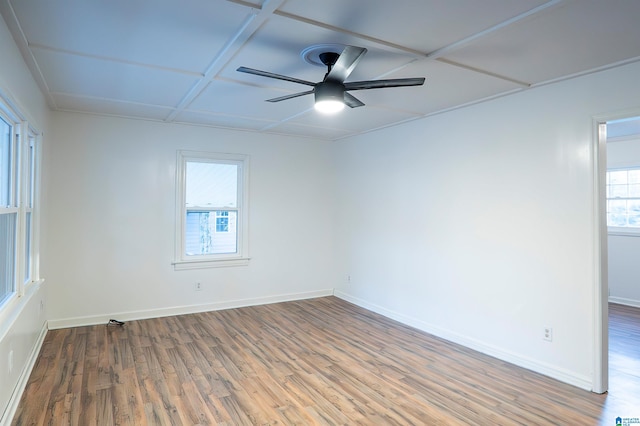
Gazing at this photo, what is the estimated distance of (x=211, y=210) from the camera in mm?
5293

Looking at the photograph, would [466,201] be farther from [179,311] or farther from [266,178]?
[179,311]

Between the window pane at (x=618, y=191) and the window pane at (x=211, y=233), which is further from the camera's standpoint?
the window pane at (x=618, y=191)

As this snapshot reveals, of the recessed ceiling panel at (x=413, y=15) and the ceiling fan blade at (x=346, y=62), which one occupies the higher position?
the recessed ceiling panel at (x=413, y=15)

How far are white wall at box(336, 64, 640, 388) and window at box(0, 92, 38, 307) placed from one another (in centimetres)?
377

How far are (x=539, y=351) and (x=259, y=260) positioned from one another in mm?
3586

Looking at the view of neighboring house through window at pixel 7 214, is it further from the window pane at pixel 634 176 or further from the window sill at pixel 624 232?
the window pane at pixel 634 176

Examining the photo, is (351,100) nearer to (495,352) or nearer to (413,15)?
(413,15)

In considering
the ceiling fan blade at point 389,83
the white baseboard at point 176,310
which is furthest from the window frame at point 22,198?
the ceiling fan blade at point 389,83

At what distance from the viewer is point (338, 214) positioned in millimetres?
6027

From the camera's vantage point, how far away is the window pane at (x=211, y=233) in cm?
516

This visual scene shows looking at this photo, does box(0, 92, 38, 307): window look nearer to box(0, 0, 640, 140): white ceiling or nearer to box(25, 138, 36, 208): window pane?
box(25, 138, 36, 208): window pane

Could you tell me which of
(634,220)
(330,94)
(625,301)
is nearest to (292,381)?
(330,94)

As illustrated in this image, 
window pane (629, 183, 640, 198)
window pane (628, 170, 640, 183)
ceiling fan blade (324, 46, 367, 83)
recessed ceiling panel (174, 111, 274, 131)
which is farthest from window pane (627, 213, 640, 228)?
ceiling fan blade (324, 46, 367, 83)

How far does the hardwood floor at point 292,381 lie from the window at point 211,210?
1.03 meters
